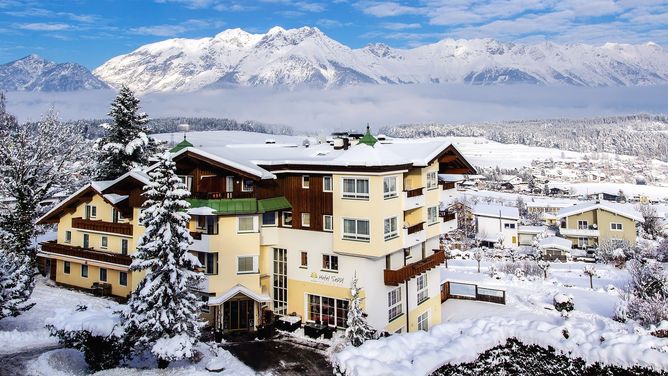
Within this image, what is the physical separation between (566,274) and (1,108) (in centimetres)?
7054

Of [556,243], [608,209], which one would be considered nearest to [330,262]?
[556,243]

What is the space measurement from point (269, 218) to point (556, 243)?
65.3 metres

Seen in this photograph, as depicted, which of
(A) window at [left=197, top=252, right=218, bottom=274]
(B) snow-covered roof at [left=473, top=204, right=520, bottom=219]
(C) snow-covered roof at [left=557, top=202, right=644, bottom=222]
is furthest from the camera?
(B) snow-covered roof at [left=473, top=204, right=520, bottom=219]

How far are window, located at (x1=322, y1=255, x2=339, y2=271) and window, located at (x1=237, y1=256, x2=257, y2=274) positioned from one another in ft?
13.6

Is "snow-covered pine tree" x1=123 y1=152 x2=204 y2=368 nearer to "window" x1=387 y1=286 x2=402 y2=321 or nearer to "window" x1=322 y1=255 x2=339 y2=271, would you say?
"window" x1=322 y1=255 x2=339 y2=271

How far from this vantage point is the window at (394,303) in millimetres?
29891

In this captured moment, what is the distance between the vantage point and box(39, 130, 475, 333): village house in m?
28.6

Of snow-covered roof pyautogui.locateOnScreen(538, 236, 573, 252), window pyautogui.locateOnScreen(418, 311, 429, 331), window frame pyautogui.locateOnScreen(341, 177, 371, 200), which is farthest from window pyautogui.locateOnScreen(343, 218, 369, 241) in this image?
snow-covered roof pyautogui.locateOnScreen(538, 236, 573, 252)

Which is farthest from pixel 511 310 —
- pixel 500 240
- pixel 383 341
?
pixel 500 240

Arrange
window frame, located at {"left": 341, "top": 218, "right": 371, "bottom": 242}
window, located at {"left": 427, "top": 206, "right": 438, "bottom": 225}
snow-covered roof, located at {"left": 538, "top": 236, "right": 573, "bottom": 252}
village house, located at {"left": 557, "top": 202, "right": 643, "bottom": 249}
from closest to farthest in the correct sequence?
window frame, located at {"left": 341, "top": 218, "right": 371, "bottom": 242} < window, located at {"left": 427, "top": 206, "right": 438, "bottom": 225} < snow-covered roof, located at {"left": 538, "top": 236, "right": 573, "bottom": 252} < village house, located at {"left": 557, "top": 202, "right": 643, "bottom": 249}

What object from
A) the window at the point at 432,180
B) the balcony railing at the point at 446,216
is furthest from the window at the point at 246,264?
the balcony railing at the point at 446,216

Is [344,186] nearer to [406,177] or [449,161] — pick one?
[406,177]

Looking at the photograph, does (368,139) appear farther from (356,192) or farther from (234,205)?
(234,205)

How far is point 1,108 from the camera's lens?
53.0 m
